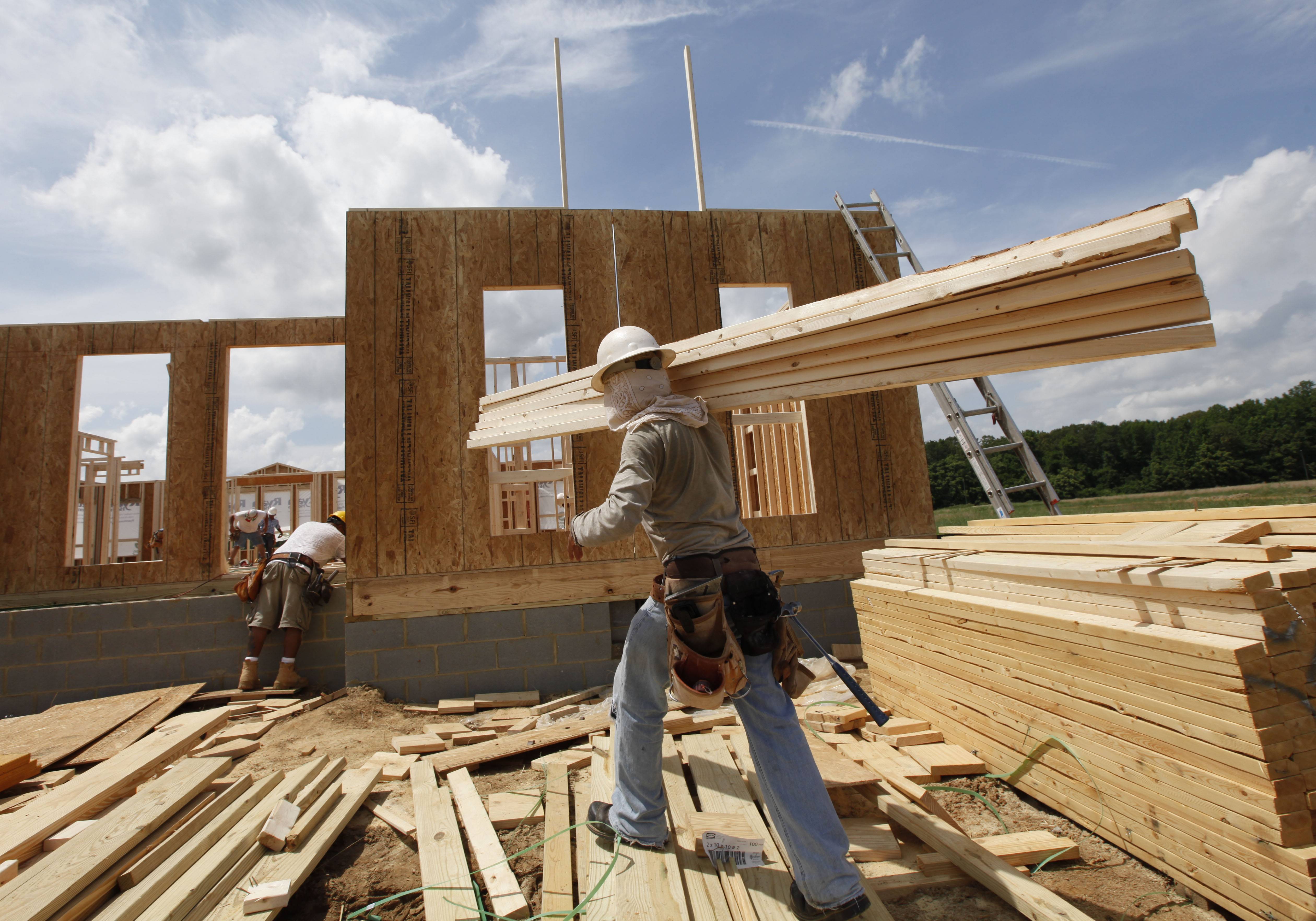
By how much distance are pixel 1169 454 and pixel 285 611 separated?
57.0 metres

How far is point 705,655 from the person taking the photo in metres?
2.18

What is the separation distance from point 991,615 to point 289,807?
3.39m

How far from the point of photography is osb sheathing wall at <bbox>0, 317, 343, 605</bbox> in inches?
328

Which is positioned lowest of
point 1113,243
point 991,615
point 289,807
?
point 289,807

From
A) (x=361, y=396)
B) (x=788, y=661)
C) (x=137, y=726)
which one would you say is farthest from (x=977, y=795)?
(x=137, y=726)

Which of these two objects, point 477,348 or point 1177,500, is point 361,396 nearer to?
point 477,348

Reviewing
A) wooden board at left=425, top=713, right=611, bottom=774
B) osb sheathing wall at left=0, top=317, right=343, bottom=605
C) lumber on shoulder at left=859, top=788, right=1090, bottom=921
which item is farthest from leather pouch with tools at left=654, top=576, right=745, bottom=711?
osb sheathing wall at left=0, top=317, right=343, bottom=605

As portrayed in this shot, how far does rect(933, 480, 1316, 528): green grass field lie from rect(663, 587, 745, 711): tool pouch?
18.6m

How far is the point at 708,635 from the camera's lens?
86.0 inches

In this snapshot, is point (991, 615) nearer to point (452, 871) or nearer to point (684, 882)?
point (684, 882)

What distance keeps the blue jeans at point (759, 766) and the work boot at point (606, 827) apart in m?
0.02

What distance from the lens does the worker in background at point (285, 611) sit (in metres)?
5.99

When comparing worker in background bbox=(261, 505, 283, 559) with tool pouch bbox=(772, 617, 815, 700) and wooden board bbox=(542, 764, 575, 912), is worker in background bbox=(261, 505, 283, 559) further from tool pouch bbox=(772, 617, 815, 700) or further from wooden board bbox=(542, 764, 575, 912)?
tool pouch bbox=(772, 617, 815, 700)

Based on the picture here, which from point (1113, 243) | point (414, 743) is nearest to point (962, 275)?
point (1113, 243)
